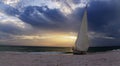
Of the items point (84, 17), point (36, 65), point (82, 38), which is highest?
point (84, 17)

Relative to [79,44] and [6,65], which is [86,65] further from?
[79,44]

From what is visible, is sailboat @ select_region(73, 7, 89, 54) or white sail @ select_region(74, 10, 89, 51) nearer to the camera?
sailboat @ select_region(73, 7, 89, 54)

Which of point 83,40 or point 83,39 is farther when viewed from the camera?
point 83,39

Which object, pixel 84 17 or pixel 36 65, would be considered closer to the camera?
pixel 36 65

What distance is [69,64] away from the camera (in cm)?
2702

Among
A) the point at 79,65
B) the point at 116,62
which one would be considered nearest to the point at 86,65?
the point at 79,65

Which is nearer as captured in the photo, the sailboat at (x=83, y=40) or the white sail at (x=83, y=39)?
the sailboat at (x=83, y=40)

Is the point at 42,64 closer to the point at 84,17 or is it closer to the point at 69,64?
the point at 69,64

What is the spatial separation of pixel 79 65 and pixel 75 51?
2986 centimetres

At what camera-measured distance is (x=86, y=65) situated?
25.6 metres

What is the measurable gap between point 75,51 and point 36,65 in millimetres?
29647

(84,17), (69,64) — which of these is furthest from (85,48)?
(69,64)

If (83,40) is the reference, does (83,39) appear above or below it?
above

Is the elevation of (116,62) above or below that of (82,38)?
below
